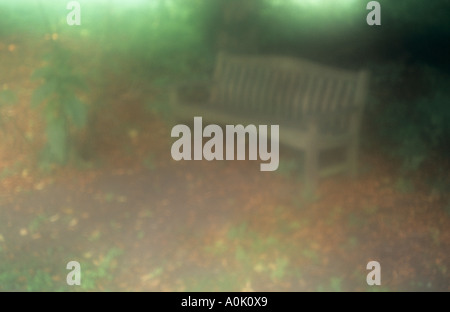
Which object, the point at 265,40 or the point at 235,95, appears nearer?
the point at 265,40

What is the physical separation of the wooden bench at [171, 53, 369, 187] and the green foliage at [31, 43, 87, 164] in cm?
76

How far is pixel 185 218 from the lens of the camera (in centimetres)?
312

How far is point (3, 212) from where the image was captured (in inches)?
124

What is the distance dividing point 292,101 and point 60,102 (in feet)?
5.84

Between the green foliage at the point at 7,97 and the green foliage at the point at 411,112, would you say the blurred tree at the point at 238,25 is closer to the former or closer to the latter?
the green foliage at the point at 411,112

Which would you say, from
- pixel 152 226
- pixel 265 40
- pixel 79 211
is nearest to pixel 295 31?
pixel 265 40

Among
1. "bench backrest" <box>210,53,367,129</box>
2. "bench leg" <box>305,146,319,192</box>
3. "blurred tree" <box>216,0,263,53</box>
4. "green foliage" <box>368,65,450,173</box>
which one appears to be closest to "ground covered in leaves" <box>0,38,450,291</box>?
"bench leg" <box>305,146,319,192</box>

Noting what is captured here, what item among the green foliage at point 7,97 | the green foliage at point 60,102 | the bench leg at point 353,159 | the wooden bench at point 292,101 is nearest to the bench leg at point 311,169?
the wooden bench at point 292,101

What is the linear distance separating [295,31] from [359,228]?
4.81 feet

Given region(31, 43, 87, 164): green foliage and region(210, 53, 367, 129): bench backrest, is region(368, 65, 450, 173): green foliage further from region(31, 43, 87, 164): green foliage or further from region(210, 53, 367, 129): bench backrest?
region(31, 43, 87, 164): green foliage

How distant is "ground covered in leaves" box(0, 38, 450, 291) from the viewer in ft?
8.78

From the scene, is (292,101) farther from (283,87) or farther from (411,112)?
(411,112)

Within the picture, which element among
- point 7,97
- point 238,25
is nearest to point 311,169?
point 238,25

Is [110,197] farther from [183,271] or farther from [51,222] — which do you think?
[183,271]
